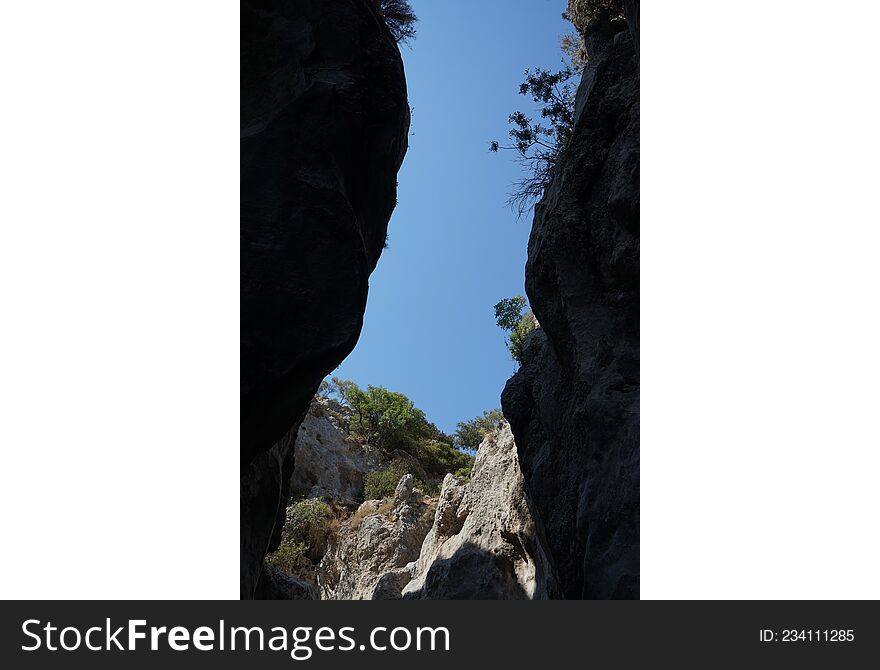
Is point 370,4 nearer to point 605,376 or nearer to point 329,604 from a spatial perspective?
point 605,376

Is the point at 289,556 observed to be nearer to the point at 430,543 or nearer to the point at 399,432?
the point at 430,543

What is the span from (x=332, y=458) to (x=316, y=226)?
825 inches

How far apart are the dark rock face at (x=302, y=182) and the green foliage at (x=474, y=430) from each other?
1059 inches

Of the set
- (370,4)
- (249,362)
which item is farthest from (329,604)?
(370,4)

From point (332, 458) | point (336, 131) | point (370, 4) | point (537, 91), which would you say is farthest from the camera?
point (332, 458)

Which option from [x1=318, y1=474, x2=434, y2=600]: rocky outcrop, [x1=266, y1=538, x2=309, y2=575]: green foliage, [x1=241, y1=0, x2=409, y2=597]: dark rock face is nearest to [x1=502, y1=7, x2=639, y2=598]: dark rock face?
[x1=241, y1=0, x2=409, y2=597]: dark rock face

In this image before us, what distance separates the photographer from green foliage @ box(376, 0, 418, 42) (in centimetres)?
1245

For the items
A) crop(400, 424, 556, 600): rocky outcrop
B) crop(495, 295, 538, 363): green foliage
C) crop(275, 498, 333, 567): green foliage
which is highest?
crop(495, 295, 538, 363): green foliage

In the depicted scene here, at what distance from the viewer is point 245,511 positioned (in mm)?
10250

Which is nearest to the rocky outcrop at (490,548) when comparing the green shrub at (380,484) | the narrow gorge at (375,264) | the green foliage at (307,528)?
the narrow gorge at (375,264)

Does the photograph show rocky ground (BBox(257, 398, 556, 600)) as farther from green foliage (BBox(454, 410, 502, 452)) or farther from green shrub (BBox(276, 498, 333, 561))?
green foliage (BBox(454, 410, 502, 452))

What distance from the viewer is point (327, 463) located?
2800 cm

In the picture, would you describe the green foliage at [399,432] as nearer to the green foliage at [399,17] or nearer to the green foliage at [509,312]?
the green foliage at [509,312]

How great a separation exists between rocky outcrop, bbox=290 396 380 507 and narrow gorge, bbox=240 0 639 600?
1387 cm
